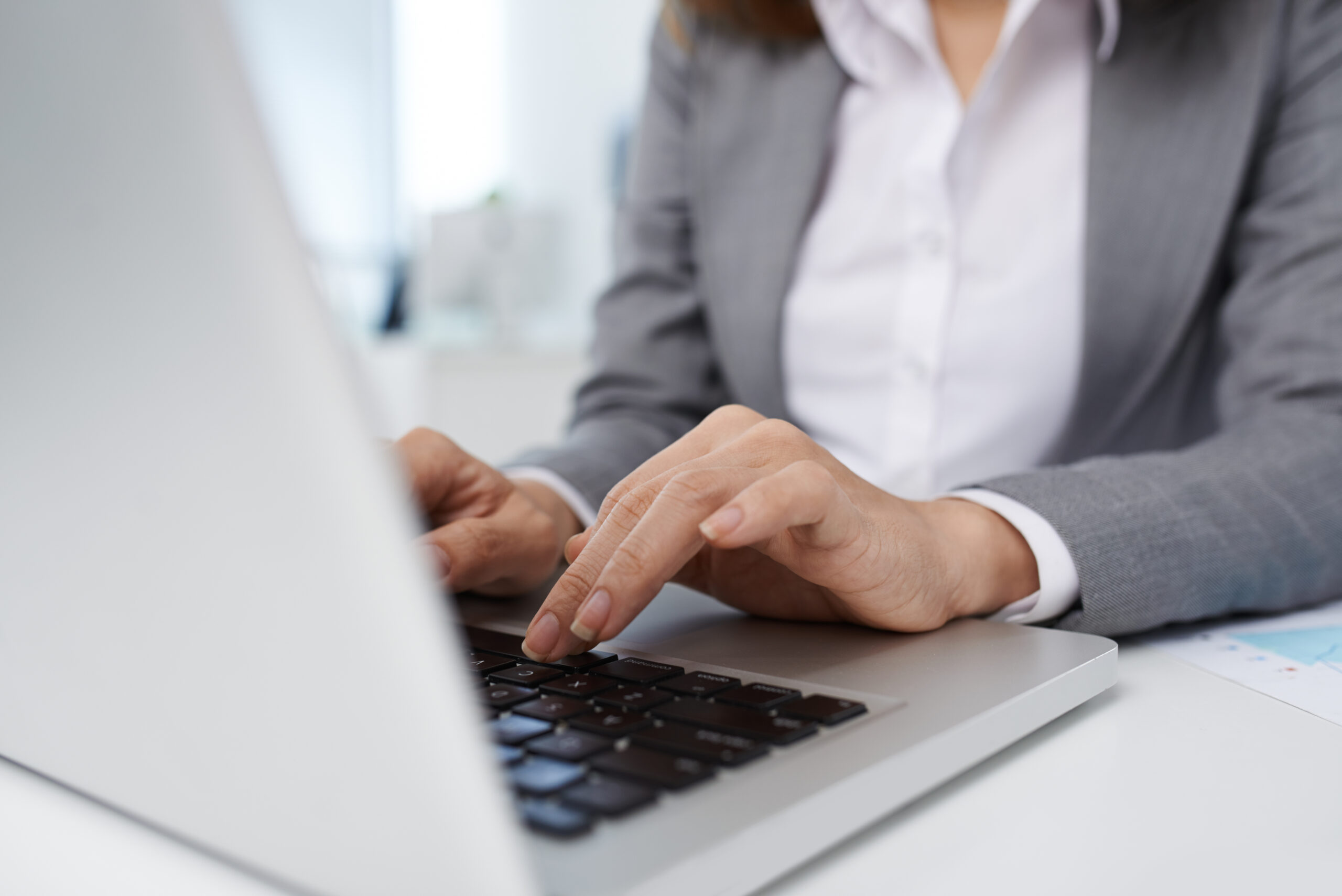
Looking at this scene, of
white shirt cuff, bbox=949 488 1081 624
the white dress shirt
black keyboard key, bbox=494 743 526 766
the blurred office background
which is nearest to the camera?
black keyboard key, bbox=494 743 526 766

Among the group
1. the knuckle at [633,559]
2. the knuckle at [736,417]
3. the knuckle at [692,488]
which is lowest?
the knuckle at [633,559]

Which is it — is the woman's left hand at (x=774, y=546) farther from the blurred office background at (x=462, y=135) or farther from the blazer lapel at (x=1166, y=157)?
the blurred office background at (x=462, y=135)

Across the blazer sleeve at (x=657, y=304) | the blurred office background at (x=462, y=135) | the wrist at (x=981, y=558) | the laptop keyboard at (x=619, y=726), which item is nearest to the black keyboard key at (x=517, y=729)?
the laptop keyboard at (x=619, y=726)

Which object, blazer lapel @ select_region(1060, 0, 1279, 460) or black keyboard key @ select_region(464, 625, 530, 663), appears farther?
blazer lapel @ select_region(1060, 0, 1279, 460)

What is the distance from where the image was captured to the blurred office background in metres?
2.56

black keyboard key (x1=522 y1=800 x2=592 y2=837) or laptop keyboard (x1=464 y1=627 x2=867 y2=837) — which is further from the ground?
black keyboard key (x1=522 y1=800 x2=592 y2=837)

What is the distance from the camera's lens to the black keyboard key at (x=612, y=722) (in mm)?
291

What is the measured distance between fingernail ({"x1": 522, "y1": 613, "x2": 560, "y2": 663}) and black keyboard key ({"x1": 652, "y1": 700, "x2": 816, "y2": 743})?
72mm

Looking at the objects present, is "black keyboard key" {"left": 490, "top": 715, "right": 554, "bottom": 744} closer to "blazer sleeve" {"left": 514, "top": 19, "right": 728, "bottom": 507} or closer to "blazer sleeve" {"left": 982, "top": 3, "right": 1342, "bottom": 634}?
"blazer sleeve" {"left": 982, "top": 3, "right": 1342, "bottom": 634}

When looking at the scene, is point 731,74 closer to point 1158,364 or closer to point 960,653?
point 1158,364

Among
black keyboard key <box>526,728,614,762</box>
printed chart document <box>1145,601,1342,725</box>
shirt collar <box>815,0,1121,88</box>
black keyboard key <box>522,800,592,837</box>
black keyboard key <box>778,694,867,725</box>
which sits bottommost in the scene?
printed chart document <box>1145,601,1342,725</box>

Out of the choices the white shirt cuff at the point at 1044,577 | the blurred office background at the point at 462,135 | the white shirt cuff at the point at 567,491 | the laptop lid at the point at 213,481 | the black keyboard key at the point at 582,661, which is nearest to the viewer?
the laptop lid at the point at 213,481

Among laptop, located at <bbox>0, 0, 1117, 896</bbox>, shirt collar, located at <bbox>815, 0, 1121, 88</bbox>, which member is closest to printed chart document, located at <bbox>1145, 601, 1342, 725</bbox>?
laptop, located at <bbox>0, 0, 1117, 896</bbox>

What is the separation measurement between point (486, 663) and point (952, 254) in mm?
563
